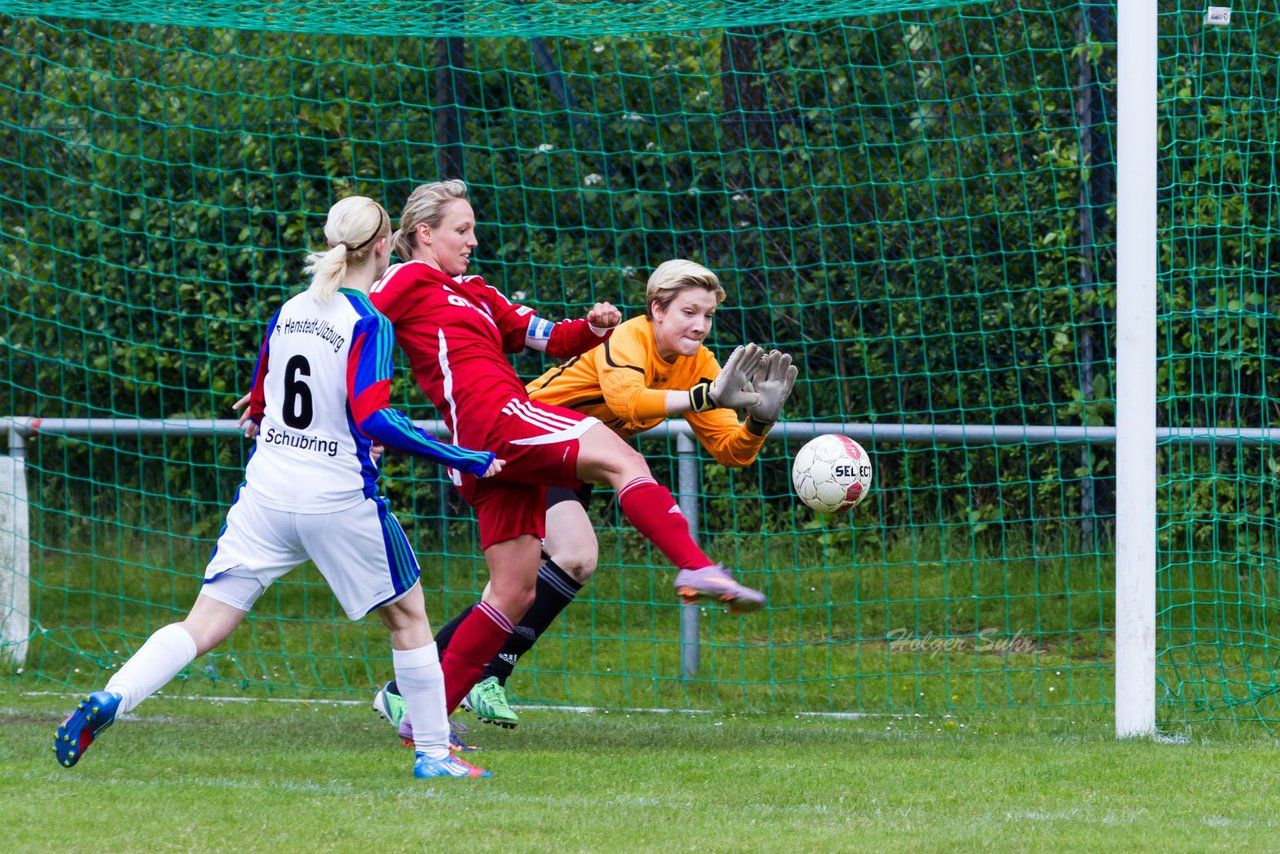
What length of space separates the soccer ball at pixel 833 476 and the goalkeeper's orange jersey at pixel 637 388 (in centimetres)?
20

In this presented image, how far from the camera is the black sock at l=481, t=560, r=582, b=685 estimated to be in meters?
5.57

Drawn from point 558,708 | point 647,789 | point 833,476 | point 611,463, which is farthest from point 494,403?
point 558,708

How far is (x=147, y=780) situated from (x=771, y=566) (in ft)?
Result: 13.5

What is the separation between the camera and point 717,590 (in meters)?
4.50

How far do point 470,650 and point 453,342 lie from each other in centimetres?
96

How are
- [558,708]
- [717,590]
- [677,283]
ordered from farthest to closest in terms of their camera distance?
[558,708] → [677,283] → [717,590]

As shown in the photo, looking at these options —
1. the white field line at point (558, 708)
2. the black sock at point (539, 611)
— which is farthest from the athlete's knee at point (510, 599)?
the white field line at point (558, 708)

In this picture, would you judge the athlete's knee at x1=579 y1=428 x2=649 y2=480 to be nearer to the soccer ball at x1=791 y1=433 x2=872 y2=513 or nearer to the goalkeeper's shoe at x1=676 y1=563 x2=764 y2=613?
the goalkeeper's shoe at x1=676 y1=563 x2=764 y2=613

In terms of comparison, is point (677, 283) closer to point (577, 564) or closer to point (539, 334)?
point (539, 334)

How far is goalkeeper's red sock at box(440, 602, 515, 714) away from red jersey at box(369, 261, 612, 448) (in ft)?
1.84

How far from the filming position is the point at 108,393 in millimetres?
9344

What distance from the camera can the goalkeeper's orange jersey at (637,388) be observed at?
5195 mm

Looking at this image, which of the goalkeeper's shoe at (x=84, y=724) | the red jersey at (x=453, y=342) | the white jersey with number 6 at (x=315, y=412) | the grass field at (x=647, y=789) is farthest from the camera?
the red jersey at (x=453, y=342)
